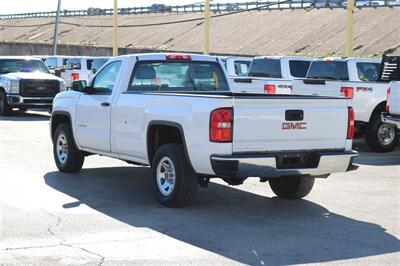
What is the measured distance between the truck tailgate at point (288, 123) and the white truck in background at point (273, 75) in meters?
9.27

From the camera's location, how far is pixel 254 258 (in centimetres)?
631

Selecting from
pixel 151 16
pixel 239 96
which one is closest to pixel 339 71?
pixel 239 96

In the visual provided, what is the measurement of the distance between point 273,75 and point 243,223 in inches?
463

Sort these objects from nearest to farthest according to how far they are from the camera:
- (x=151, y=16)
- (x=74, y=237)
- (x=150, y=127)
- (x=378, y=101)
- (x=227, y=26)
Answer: (x=74, y=237), (x=150, y=127), (x=378, y=101), (x=227, y=26), (x=151, y=16)

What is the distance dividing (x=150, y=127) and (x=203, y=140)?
46.7 inches

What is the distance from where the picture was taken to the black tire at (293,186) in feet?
29.9

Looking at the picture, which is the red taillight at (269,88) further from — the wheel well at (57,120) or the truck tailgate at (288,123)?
the truck tailgate at (288,123)

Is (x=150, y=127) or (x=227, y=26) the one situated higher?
(x=227, y=26)

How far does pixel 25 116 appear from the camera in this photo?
22516 mm

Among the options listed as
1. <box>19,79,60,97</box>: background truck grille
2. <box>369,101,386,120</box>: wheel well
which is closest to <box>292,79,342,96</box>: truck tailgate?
<box>369,101,386,120</box>: wheel well

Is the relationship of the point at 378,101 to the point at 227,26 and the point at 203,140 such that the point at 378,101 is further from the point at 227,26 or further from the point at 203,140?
the point at 227,26

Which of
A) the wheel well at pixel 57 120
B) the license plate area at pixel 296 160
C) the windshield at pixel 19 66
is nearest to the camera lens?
the license plate area at pixel 296 160

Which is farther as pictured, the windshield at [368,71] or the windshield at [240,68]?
the windshield at [240,68]

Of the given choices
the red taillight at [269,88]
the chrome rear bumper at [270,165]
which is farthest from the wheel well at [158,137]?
the red taillight at [269,88]
